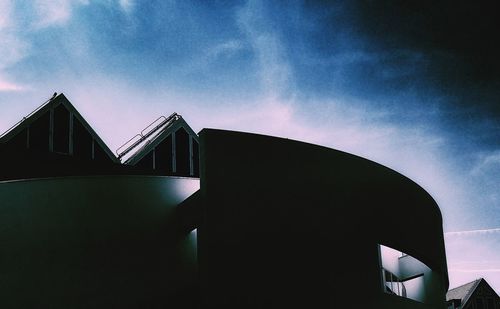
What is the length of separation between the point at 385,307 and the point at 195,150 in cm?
1724

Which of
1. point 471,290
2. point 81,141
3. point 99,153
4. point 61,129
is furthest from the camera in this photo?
point 471,290

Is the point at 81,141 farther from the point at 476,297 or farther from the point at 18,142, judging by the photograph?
the point at 476,297

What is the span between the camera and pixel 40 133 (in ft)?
68.6

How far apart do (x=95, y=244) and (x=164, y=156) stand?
549 inches

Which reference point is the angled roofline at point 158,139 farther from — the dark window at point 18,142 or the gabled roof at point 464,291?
the gabled roof at point 464,291

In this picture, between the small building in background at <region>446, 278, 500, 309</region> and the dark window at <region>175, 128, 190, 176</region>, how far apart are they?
67.2 ft

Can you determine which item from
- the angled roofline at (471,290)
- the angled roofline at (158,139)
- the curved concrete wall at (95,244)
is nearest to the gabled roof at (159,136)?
the angled roofline at (158,139)

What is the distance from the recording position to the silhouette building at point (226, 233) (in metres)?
9.00

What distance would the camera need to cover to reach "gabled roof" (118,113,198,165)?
23.7 meters

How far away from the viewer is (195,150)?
26.4 m

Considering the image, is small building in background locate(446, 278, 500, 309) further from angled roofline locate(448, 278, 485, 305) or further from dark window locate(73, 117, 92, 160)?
dark window locate(73, 117, 92, 160)

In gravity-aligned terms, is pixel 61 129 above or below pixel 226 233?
above

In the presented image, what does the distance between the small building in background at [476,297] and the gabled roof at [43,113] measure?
80.2 feet

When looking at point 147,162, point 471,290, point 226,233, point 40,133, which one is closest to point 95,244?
point 226,233
